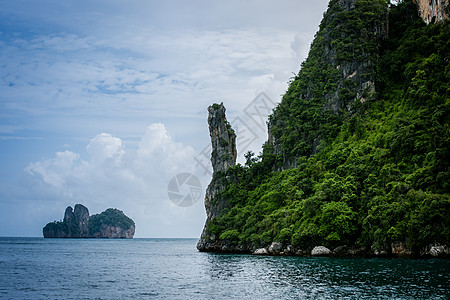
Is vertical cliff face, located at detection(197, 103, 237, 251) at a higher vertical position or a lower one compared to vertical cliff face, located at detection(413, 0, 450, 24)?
lower

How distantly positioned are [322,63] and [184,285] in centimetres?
8518

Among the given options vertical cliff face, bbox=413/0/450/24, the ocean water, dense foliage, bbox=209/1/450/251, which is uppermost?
vertical cliff face, bbox=413/0/450/24

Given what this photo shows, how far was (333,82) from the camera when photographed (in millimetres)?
103250

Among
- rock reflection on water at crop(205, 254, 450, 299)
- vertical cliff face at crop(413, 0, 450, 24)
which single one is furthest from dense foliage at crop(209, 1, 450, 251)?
rock reflection on water at crop(205, 254, 450, 299)

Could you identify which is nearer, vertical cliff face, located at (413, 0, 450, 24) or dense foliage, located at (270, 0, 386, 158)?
vertical cliff face, located at (413, 0, 450, 24)

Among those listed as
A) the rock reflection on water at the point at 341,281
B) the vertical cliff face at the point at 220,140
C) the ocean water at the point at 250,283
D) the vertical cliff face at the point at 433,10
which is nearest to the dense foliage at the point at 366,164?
the vertical cliff face at the point at 433,10

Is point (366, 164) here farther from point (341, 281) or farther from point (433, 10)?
point (433, 10)

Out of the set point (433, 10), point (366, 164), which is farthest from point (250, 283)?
point (433, 10)

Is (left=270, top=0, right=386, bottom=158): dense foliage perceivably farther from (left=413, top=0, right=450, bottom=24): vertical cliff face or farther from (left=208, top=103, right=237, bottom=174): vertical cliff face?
(left=208, top=103, right=237, bottom=174): vertical cliff face

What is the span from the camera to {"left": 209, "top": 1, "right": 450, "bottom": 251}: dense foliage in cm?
5800

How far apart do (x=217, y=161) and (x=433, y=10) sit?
201 ft

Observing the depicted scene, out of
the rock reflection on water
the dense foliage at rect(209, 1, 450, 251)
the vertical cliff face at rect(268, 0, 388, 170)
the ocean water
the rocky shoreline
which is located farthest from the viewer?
the vertical cliff face at rect(268, 0, 388, 170)

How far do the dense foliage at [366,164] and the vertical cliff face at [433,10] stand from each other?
99.3 inches

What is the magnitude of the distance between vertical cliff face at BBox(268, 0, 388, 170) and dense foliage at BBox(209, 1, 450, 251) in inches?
14.9
